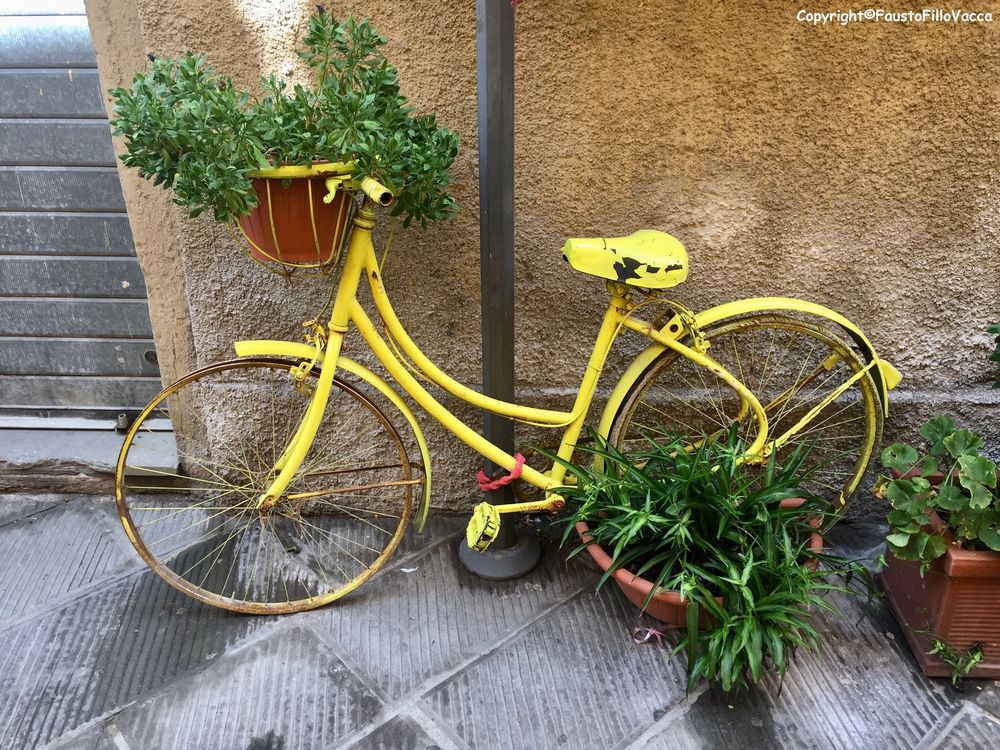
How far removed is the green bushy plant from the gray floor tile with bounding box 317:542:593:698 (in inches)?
42.9

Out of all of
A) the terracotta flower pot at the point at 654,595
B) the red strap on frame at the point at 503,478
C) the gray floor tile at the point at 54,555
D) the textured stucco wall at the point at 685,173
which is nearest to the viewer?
the terracotta flower pot at the point at 654,595

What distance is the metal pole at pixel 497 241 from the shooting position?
216 centimetres

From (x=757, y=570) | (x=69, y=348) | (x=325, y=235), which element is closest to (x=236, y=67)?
(x=325, y=235)

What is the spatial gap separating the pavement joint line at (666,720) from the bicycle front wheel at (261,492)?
105cm

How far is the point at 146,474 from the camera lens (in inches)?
126

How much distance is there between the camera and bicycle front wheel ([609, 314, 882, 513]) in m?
2.82

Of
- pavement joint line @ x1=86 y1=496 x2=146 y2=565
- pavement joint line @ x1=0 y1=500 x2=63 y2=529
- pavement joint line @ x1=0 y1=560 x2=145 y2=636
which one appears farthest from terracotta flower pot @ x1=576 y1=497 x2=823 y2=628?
pavement joint line @ x1=0 y1=500 x2=63 y2=529

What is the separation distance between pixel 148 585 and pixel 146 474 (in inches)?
24.5

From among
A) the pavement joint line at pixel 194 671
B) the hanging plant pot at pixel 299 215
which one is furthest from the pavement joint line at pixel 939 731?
the hanging plant pot at pixel 299 215

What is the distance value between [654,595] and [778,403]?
947 mm

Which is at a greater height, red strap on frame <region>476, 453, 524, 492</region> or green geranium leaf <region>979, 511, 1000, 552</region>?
green geranium leaf <region>979, 511, 1000, 552</region>

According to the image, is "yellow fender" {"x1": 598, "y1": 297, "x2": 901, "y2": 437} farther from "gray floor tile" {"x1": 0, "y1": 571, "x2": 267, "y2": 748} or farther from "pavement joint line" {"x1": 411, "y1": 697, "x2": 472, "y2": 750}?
"gray floor tile" {"x1": 0, "y1": 571, "x2": 267, "y2": 748}

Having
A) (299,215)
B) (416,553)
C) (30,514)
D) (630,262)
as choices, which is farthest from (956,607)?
(30,514)

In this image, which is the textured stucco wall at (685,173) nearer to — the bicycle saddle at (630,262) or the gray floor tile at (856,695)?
the bicycle saddle at (630,262)
